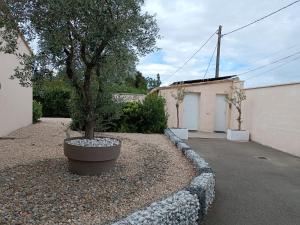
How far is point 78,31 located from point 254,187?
4401 millimetres

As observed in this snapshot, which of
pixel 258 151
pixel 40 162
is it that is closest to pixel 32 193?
pixel 40 162

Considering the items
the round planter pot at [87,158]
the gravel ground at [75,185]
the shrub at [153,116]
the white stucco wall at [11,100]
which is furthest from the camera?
the shrub at [153,116]

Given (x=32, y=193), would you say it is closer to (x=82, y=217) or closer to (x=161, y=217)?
(x=82, y=217)

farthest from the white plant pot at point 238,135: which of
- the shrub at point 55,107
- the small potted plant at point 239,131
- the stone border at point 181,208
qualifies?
the shrub at point 55,107

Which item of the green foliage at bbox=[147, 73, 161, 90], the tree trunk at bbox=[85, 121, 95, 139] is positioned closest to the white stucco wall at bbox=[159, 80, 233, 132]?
the tree trunk at bbox=[85, 121, 95, 139]

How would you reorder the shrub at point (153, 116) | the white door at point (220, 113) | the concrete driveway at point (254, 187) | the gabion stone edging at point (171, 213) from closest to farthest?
1. the gabion stone edging at point (171, 213)
2. the concrete driveway at point (254, 187)
3. the shrub at point (153, 116)
4. the white door at point (220, 113)

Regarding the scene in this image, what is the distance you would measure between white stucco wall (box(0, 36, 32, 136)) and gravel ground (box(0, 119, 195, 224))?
231 cm

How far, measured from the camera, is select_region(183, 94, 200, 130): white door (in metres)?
16.5

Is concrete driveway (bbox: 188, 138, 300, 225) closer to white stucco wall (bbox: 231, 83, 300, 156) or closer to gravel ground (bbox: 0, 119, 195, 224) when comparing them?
white stucco wall (bbox: 231, 83, 300, 156)

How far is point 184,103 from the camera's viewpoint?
16547 millimetres

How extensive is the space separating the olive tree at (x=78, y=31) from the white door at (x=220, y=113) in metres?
11.4

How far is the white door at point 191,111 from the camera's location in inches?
651

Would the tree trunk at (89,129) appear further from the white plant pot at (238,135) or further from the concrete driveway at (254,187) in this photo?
the white plant pot at (238,135)

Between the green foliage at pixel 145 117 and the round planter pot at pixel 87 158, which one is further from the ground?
the green foliage at pixel 145 117
